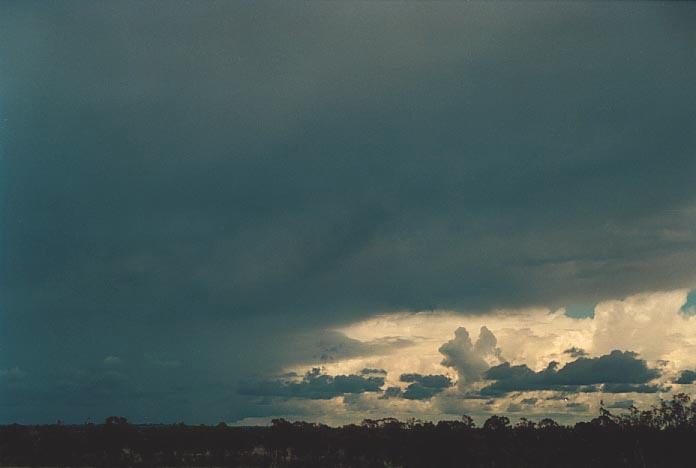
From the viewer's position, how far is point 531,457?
48.7m

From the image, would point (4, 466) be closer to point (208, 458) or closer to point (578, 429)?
point (208, 458)

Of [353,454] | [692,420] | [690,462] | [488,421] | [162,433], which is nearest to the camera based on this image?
[690,462]

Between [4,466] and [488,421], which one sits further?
[488,421]

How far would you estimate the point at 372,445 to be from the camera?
5306cm

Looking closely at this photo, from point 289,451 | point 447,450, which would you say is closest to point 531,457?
point 447,450

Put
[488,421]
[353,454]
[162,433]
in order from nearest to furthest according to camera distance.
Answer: [353,454]
[162,433]
[488,421]

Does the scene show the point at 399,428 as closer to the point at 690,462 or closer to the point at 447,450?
the point at 447,450

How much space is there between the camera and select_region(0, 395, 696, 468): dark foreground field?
46.2 meters

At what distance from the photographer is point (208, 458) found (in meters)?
47.7

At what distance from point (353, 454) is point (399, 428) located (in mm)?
9463

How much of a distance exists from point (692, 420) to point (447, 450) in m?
16.4

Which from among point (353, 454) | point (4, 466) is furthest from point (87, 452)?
point (353, 454)

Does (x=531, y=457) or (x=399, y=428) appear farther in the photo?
(x=399, y=428)

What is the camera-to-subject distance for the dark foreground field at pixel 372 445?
46.2 meters
